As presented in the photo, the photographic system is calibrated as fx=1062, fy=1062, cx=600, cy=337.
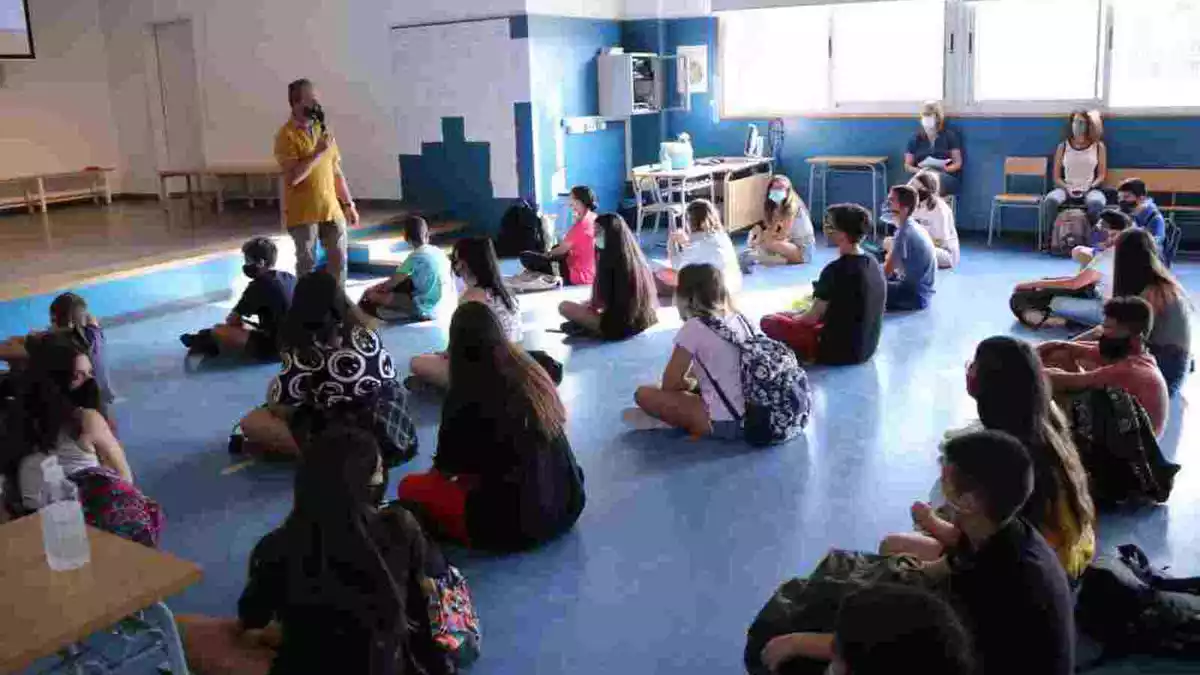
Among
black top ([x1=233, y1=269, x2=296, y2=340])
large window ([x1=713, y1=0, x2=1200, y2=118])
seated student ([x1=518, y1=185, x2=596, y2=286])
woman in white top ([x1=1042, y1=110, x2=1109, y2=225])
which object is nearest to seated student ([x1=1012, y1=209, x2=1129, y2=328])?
woman in white top ([x1=1042, y1=110, x2=1109, y2=225])

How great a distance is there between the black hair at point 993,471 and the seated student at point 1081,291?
4.15m

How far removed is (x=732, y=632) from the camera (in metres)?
3.12

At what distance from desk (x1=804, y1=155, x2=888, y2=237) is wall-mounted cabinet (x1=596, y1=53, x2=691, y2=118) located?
1.56m

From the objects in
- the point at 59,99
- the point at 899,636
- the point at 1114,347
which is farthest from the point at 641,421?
the point at 59,99

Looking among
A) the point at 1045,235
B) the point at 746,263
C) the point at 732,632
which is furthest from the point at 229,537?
the point at 1045,235

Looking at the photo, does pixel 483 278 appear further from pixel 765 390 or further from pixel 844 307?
pixel 844 307

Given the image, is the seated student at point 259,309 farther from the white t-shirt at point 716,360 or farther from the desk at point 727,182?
the desk at point 727,182

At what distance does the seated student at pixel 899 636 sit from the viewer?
5.26 feet

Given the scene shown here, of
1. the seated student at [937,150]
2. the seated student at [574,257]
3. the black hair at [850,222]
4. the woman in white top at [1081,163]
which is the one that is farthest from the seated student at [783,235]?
the black hair at [850,222]

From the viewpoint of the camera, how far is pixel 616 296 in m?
6.38

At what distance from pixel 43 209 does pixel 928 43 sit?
9.30 meters

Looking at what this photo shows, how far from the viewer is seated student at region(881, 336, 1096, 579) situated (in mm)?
2928

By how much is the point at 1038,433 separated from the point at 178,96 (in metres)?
11.5

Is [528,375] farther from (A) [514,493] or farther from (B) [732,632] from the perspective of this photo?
(B) [732,632]
